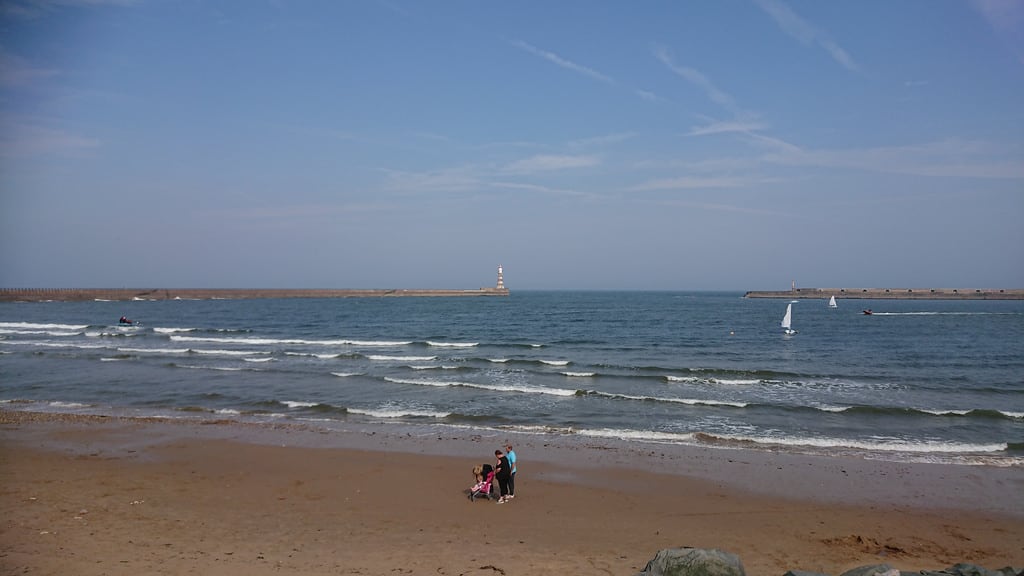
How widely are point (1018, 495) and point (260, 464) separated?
15.5 metres

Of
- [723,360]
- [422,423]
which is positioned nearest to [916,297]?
[723,360]

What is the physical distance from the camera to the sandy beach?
8.98 meters

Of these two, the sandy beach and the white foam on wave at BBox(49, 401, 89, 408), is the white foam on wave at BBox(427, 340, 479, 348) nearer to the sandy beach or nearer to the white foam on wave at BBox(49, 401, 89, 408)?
the white foam on wave at BBox(49, 401, 89, 408)

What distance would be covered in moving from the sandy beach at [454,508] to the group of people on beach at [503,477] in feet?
0.92

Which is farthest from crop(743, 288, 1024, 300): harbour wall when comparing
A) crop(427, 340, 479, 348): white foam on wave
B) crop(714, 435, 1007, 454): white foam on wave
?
crop(714, 435, 1007, 454): white foam on wave

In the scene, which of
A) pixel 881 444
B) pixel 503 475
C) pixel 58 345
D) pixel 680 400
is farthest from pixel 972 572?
pixel 58 345

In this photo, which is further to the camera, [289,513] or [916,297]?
[916,297]

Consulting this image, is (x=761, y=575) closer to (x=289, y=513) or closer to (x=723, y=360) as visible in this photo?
(x=289, y=513)

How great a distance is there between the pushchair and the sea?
571cm

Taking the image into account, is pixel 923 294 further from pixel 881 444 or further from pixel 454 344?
Result: pixel 881 444

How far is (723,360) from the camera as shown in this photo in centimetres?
3322

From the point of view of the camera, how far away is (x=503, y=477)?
38.8 ft

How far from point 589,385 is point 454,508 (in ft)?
48.4

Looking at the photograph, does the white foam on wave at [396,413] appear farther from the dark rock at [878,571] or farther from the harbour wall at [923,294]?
the harbour wall at [923,294]
